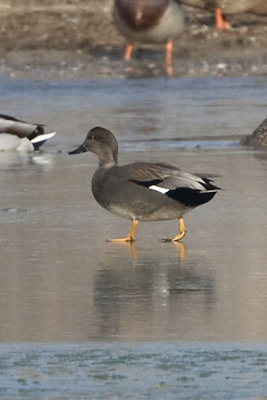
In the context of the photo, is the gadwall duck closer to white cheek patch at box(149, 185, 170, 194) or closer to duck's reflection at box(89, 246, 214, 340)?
white cheek patch at box(149, 185, 170, 194)

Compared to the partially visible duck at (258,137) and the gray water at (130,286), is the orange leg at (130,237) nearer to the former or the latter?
the gray water at (130,286)

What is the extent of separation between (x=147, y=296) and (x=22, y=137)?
6959 mm

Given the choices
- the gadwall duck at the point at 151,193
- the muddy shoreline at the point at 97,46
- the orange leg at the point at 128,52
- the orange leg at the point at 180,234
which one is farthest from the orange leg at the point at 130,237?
the orange leg at the point at 128,52

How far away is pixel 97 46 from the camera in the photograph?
2455 cm

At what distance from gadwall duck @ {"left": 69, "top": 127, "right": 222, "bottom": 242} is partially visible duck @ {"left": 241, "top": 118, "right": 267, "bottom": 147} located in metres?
4.70

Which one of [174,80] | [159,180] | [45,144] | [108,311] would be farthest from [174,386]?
[174,80]

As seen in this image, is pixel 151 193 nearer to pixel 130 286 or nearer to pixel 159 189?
pixel 159 189

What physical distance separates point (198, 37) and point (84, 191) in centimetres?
1376

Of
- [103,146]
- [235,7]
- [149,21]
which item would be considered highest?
[235,7]

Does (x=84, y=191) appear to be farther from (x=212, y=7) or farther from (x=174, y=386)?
(x=212, y=7)

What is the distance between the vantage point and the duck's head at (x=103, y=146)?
31.8 feet

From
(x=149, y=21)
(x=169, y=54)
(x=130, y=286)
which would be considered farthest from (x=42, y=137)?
(x=149, y=21)

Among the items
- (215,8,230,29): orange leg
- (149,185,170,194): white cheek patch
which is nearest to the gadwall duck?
(149,185,170,194): white cheek patch

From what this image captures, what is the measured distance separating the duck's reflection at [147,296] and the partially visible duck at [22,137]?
5603 mm
